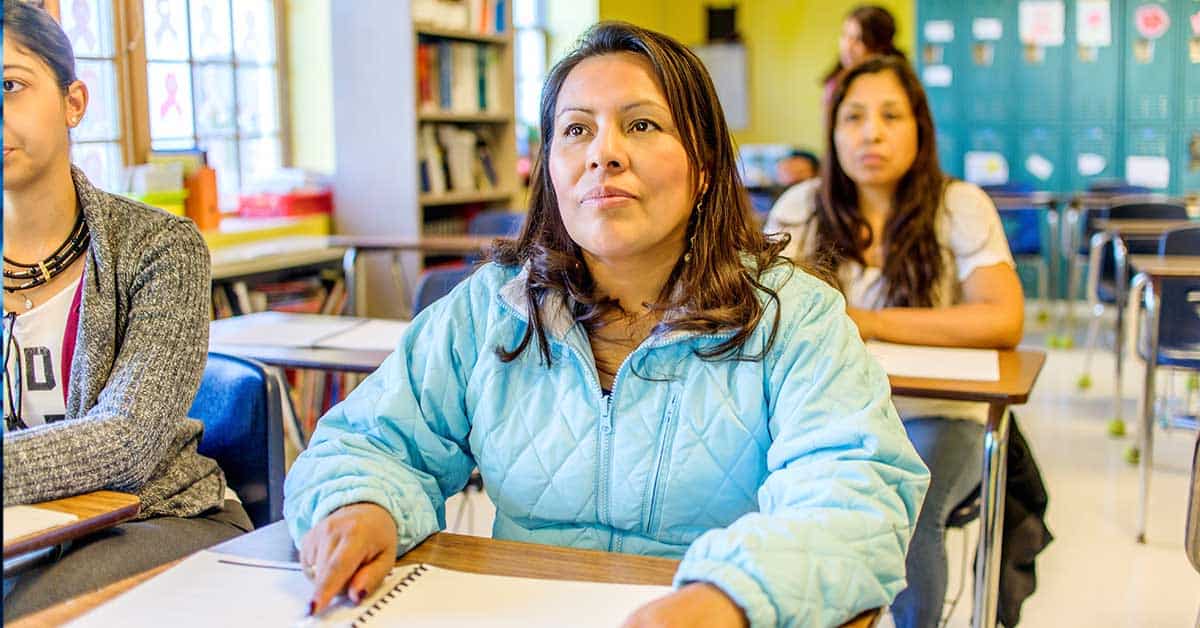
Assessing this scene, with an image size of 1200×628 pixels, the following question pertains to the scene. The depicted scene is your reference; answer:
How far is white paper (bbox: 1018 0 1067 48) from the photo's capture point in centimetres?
838

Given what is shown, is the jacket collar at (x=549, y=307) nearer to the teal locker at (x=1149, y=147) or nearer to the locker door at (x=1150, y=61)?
the locker door at (x=1150, y=61)

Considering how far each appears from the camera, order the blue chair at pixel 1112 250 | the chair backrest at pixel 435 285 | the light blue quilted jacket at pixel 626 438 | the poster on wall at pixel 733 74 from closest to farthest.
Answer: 1. the light blue quilted jacket at pixel 626 438
2. the chair backrest at pixel 435 285
3. the blue chair at pixel 1112 250
4. the poster on wall at pixel 733 74

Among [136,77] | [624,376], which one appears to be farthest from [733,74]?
[624,376]

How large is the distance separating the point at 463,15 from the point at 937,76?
4621mm

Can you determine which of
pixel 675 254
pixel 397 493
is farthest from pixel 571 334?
pixel 397 493

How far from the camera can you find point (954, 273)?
8.31 feet

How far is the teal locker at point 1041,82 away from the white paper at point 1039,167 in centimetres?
26

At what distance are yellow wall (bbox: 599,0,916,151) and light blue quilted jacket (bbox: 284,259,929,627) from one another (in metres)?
8.00

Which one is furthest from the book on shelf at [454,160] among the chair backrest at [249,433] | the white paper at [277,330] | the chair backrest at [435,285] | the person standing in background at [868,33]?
the chair backrest at [249,433]

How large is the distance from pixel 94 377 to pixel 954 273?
1.69 m

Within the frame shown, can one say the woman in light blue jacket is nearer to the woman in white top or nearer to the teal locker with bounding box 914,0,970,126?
the woman in white top

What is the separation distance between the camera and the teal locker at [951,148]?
347 inches

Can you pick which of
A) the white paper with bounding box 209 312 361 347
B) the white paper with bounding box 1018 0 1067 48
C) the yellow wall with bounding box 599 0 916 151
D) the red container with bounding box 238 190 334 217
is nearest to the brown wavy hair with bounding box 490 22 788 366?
the white paper with bounding box 209 312 361 347

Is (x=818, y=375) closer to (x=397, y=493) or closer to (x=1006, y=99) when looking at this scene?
(x=397, y=493)
